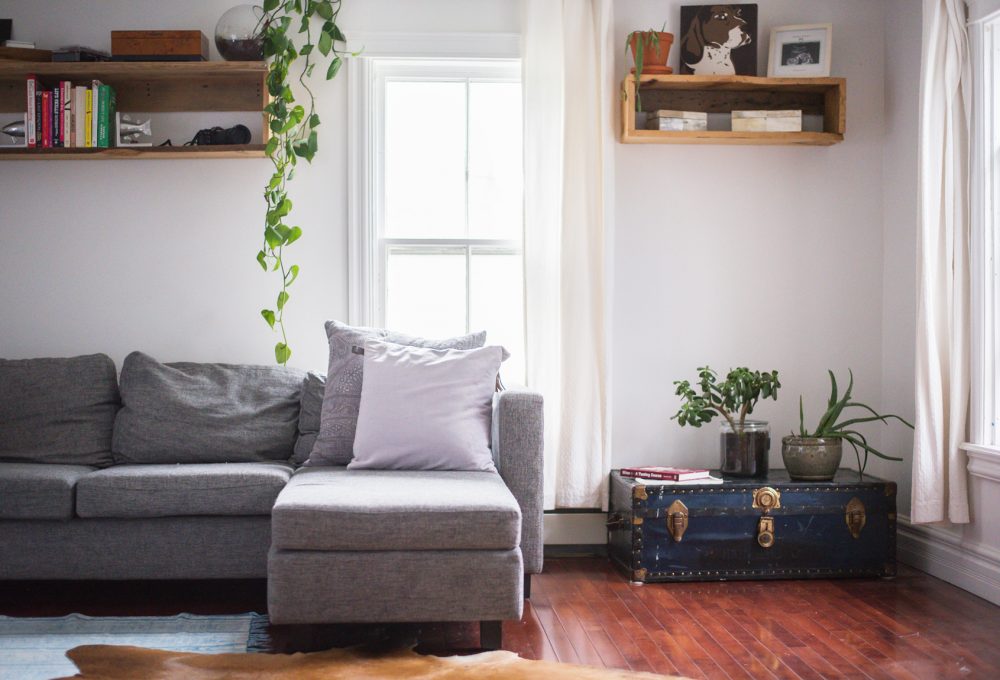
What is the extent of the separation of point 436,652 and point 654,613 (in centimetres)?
87

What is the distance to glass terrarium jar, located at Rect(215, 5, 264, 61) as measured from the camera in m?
3.99

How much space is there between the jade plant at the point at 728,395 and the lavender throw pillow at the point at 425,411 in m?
0.90

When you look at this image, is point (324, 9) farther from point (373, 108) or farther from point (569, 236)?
point (569, 236)

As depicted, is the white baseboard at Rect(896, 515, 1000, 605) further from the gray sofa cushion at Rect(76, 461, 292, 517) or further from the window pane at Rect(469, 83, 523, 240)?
the gray sofa cushion at Rect(76, 461, 292, 517)

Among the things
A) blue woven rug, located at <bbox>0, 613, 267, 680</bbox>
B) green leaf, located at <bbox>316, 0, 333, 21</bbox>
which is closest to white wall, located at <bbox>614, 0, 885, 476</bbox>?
green leaf, located at <bbox>316, 0, 333, 21</bbox>

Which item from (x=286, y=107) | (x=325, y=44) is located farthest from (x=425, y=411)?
(x=325, y=44)

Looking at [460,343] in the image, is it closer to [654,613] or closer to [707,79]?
[654,613]

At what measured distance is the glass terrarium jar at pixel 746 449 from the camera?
156 inches

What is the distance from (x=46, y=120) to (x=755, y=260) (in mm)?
3067

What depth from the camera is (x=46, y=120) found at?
3959mm

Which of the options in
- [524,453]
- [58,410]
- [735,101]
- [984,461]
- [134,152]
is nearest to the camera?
[524,453]

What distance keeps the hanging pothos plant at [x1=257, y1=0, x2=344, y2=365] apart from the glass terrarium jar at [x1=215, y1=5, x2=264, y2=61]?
0.04 meters

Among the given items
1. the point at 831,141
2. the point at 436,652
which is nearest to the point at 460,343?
the point at 436,652

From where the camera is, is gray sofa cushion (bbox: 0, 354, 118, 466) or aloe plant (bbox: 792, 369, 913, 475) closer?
gray sofa cushion (bbox: 0, 354, 118, 466)
